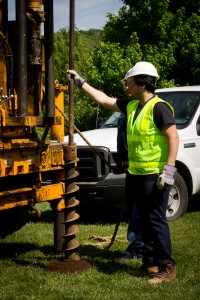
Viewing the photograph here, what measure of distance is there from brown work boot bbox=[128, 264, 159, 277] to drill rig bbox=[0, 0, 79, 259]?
2.13ft

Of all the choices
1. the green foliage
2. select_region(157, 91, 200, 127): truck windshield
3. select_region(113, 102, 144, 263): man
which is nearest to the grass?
select_region(113, 102, 144, 263): man

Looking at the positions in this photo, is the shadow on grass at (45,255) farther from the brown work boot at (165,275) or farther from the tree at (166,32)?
the tree at (166,32)

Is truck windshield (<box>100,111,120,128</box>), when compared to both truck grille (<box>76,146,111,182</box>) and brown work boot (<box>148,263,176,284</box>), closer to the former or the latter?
truck grille (<box>76,146,111,182</box>)

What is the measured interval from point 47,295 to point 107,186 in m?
3.52

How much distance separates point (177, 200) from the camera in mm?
9383


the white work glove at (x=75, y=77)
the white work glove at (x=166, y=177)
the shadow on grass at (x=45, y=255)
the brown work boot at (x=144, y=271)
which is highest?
the white work glove at (x=75, y=77)

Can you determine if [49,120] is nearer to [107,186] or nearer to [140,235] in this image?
[140,235]

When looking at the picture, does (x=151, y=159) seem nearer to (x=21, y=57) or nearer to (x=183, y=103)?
(x=21, y=57)

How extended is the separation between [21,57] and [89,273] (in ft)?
7.21

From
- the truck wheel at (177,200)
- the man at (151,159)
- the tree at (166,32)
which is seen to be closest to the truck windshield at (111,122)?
the truck wheel at (177,200)

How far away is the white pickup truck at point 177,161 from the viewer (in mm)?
9008

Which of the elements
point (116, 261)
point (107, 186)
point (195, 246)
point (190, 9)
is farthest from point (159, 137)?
point (190, 9)

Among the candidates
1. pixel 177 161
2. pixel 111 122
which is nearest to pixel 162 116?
pixel 177 161

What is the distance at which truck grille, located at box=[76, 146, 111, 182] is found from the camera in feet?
29.7
